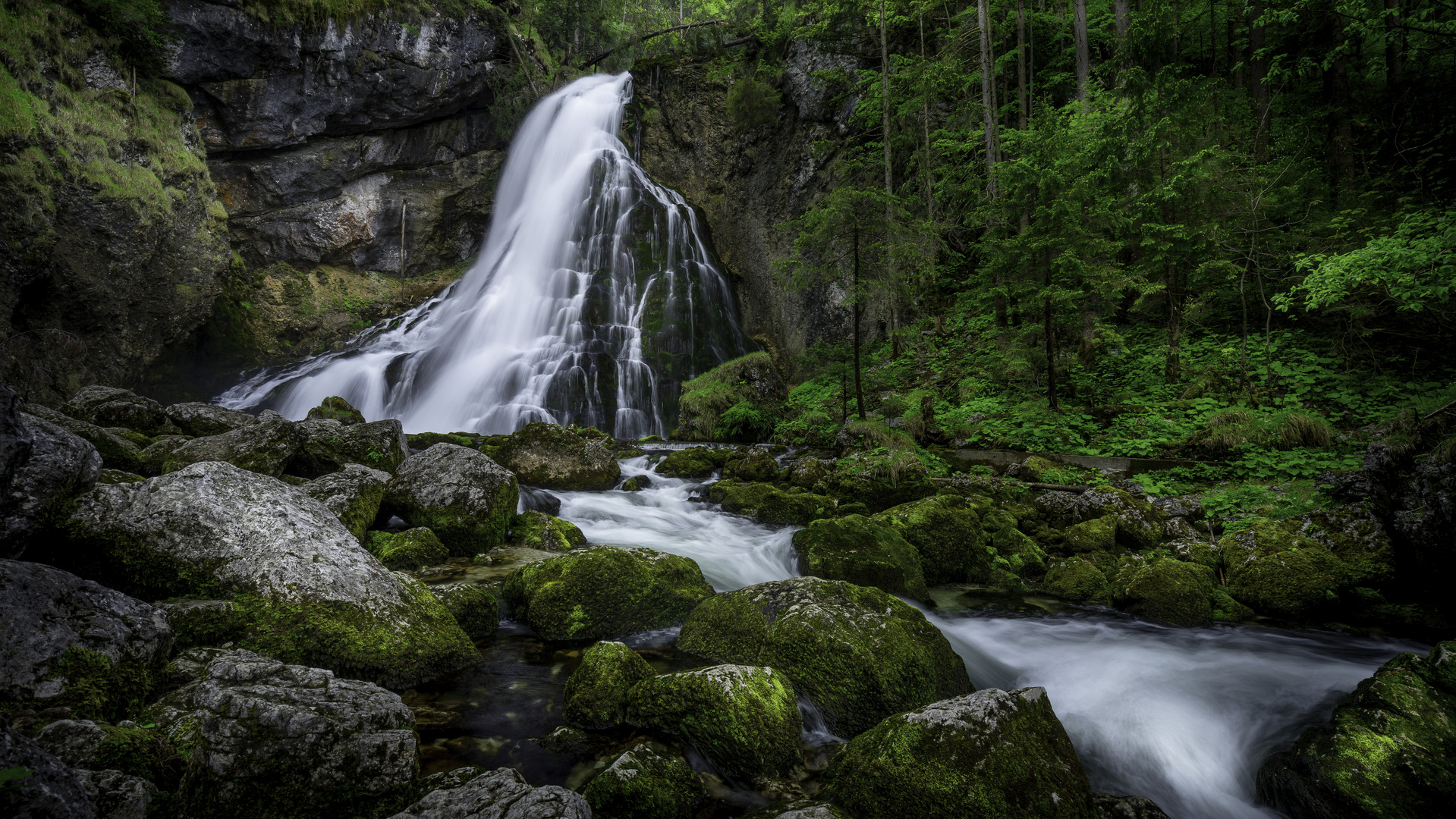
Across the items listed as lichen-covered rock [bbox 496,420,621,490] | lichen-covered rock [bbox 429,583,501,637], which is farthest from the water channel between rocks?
lichen-covered rock [bbox 496,420,621,490]

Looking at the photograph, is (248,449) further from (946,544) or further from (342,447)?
(946,544)

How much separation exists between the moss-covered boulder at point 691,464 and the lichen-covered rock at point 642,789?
939cm

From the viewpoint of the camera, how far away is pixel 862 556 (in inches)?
256

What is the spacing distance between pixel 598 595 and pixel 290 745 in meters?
2.89

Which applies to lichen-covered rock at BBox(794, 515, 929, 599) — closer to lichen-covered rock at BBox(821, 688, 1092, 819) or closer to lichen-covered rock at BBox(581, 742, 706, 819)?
lichen-covered rock at BBox(821, 688, 1092, 819)

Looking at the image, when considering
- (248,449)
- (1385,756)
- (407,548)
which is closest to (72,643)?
(407,548)

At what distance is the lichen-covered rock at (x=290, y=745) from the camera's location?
7.65 feet

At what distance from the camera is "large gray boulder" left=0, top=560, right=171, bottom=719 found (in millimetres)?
2553

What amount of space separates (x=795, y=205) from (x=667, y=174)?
26.4 feet

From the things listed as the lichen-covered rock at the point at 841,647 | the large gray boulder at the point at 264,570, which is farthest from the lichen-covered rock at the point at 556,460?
the lichen-covered rock at the point at 841,647

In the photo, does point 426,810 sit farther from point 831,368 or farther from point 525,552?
point 831,368

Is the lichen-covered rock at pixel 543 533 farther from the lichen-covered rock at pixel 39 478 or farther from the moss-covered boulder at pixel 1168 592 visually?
the moss-covered boulder at pixel 1168 592

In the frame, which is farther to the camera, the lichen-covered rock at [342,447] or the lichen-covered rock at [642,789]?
the lichen-covered rock at [342,447]

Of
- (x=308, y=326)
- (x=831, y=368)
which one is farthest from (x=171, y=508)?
(x=308, y=326)
